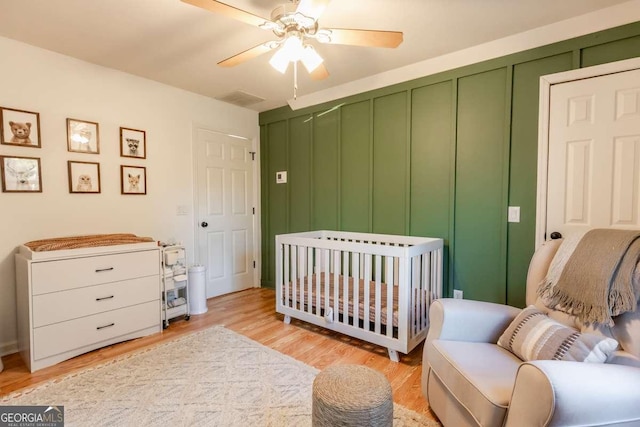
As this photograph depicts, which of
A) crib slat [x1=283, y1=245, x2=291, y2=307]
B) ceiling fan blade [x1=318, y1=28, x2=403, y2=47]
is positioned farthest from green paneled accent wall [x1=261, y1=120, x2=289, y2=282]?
ceiling fan blade [x1=318, y1=28, x2=403, y2=47]

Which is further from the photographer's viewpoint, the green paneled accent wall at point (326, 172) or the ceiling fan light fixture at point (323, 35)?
the green paneled accent wall at point (326, 172)

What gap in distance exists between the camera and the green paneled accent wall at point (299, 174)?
370 cm

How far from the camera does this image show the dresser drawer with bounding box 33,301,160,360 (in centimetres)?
212

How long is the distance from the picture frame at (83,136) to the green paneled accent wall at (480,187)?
10.6 ft

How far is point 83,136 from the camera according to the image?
270 centimetres

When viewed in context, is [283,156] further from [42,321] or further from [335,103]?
[42,321]

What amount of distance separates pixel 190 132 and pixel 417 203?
2592 millimetres

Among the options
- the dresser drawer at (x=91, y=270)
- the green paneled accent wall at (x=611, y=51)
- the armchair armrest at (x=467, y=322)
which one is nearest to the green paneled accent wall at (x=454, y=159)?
the green paneled accent wall at (x=611, y=51)

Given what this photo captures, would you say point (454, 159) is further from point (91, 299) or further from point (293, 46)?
point (91, 299)

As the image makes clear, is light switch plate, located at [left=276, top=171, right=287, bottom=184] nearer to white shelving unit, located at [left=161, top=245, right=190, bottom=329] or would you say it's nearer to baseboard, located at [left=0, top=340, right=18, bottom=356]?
white shelving unit, located at [left=161, top=245, right=190, bottom=329]

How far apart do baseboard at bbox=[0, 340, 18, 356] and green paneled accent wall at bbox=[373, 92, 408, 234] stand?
316 centimetres

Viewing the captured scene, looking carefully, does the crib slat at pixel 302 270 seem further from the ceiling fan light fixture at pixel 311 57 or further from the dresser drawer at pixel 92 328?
the ceiling fan light fixture at pixel 311 57

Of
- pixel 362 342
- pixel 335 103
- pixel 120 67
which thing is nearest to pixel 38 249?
pixel 120 67

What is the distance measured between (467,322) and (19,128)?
3.43 meters
